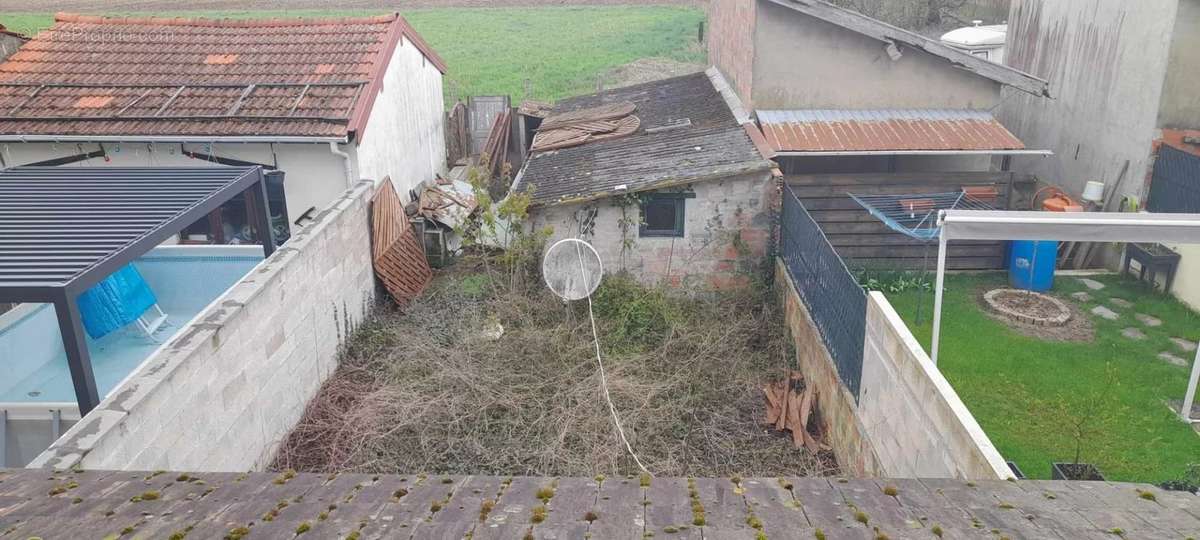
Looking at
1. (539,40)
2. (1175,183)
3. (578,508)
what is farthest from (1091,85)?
(539,40)

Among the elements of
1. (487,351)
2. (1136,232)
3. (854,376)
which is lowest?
(487,351)

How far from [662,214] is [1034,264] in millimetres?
5480

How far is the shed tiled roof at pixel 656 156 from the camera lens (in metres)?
11.8

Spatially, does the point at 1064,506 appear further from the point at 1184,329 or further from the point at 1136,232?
the point at 1184,329

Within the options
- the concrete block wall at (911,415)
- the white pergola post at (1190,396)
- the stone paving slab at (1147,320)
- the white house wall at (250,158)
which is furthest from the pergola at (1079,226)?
the white house wall at (250,158)

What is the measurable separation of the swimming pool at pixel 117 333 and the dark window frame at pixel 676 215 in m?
5.29

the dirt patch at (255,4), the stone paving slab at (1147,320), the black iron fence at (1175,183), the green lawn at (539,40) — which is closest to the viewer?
the stone paving slab at (1147,320)

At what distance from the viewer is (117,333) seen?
28.9 feet

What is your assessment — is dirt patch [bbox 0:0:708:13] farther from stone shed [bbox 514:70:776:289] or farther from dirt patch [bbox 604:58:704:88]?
stone shed [bbox 514:70:776:289]

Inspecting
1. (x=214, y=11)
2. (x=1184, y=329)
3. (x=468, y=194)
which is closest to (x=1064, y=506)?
(x=1184, y=329)

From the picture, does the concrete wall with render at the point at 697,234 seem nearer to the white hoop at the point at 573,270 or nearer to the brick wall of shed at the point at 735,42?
the white hoop at the point at 573,270

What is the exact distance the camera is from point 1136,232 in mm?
7465

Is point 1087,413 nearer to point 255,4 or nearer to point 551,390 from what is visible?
point 551,390

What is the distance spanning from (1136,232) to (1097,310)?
4.08m
